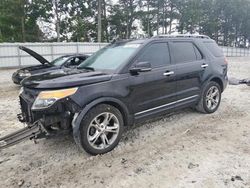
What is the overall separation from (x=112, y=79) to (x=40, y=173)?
5.51ft

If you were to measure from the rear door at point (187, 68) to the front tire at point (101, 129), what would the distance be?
61.6 inches

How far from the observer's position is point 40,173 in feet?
11.2

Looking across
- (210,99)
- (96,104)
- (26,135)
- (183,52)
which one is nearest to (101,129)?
(96,104)

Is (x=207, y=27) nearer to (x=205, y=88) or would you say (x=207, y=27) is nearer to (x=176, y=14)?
(x=176, y=14)

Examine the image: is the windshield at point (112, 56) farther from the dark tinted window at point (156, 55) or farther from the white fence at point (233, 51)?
the white fence at point (233, 51)

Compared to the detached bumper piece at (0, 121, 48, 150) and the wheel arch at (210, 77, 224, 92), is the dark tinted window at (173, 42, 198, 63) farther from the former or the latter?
the detached bumper piece at (0, 121, 48, 150)

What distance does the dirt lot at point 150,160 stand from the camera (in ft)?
10.5

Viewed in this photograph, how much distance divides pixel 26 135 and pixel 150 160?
71.6 inches

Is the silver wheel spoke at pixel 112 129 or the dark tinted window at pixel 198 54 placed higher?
the dark tinted window at pixel 198 54

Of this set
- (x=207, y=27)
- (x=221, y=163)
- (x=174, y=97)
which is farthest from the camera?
(x=207, y=27)

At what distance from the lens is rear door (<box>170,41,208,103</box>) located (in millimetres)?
4941

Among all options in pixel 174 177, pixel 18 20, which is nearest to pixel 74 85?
pixel 174 177

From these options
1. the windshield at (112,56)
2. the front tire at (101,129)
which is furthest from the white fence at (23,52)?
the front tire at (101,129)

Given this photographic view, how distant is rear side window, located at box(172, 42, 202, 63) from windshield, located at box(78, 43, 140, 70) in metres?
0.94
